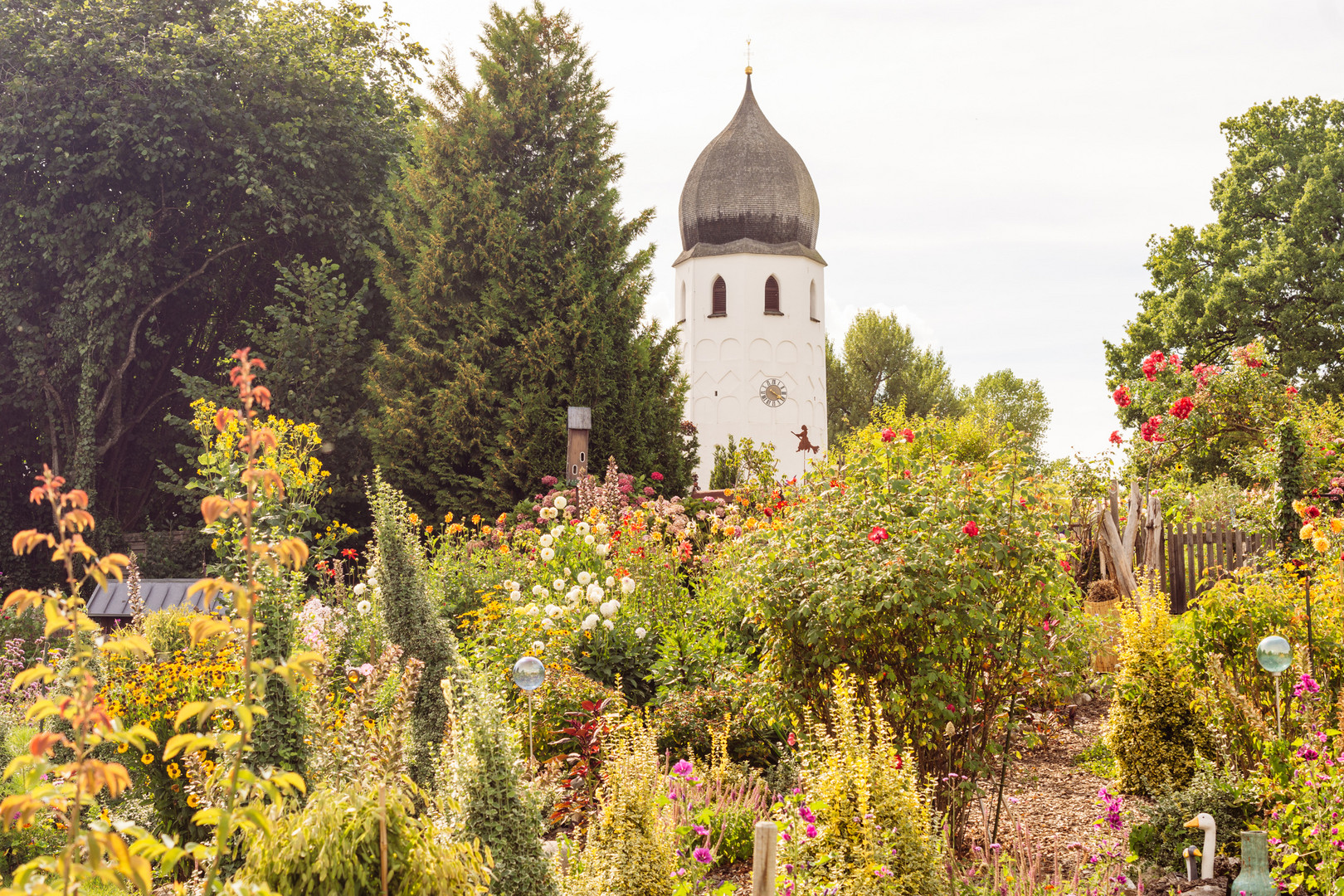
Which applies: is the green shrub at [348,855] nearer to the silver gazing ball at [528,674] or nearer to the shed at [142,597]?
the silver gazing ball at [528,674]

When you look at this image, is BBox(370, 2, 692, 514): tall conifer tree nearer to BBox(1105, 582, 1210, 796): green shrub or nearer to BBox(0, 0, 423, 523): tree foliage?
BBox(0, 0, 423, 523): tree foliage

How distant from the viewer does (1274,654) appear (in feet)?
10.8

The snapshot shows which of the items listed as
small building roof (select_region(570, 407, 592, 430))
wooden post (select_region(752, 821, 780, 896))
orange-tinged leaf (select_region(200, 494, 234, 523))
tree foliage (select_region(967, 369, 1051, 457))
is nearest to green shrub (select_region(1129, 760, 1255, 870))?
wooden post (select_region(752, 821, 780, 896))

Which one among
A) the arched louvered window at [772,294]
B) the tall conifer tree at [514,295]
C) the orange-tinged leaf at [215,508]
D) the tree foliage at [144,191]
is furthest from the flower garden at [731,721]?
the arched louvered window at [772,294]

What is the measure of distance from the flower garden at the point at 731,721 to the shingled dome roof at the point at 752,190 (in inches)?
890

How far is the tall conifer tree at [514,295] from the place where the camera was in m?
11.7

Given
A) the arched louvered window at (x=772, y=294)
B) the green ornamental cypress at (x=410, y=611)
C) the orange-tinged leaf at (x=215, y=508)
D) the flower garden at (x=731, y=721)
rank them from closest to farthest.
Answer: the orange-tinged leaf at (x=215, y=508) → the flower garden at (x=731, y=721) → the green ornamental cypress at (x=410, y=611) → the arched louvered window at (x=772, y=294)

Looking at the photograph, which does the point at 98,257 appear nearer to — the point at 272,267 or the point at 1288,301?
the point at 272,267

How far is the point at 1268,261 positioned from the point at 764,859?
73.8 feet

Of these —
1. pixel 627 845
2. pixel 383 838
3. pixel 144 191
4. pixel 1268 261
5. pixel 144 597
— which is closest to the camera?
pixel 383 838

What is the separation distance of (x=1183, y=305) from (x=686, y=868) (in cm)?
2227

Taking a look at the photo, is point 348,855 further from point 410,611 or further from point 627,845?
point 410,611

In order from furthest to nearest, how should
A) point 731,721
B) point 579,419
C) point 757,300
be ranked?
1. point 757,300
2. point 579,419
3. point 731,721

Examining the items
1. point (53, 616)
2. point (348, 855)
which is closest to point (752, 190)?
point (348, 855)
